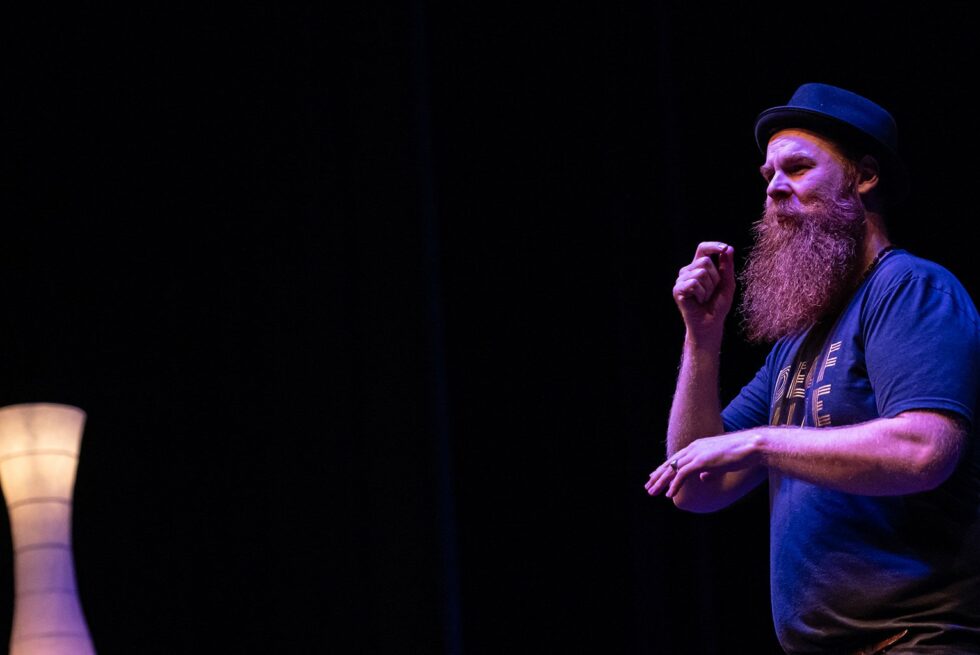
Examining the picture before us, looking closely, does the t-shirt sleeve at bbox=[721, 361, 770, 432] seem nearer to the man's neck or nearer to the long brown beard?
the long brown beard

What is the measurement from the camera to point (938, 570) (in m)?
1.31

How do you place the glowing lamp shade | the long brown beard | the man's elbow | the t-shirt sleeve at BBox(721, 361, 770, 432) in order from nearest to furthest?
the man's elbow → the long brown beard → the t-shirt sleeve at BBox(721, 361, 770, 432) → the glowing lamp shade

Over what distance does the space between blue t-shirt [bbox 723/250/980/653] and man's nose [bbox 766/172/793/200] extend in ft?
0.70

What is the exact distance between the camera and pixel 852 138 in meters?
1.65

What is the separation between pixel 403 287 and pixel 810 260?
148 centimetres

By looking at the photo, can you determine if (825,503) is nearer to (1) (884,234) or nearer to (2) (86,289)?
(1) (884,234)

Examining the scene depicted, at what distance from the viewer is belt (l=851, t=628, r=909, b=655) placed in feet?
4.30

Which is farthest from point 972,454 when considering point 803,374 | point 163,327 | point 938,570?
point 163,327

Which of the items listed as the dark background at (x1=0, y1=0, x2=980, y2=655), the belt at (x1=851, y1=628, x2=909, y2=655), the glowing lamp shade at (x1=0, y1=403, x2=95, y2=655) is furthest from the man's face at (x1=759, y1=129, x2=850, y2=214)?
the glowing lamp shade at (x1=0, y1=403, x2=95, y2=655)

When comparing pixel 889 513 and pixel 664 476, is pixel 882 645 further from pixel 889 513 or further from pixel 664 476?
pixel 664 476

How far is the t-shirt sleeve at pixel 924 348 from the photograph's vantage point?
1.31m

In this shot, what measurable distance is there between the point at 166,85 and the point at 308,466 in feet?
4.03

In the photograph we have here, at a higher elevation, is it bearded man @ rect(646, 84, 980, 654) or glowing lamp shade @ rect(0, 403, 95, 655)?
bearded man @ rect(646, 84, 980, 654)

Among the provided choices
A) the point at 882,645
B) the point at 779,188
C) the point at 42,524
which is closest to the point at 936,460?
the point at 882,645
